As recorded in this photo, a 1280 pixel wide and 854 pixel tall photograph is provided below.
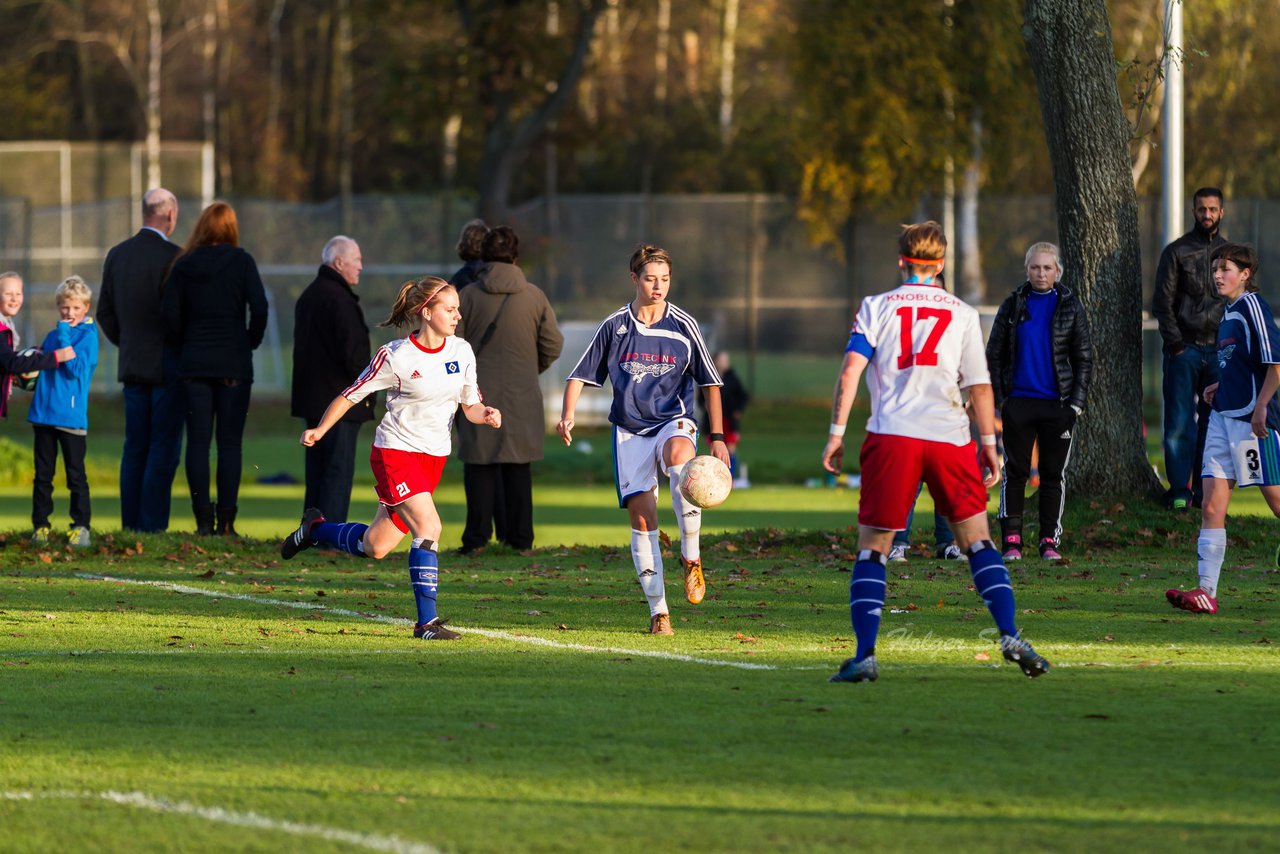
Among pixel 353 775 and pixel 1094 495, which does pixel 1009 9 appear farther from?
pixel 353 775

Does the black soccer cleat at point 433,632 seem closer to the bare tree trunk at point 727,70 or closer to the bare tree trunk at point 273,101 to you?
the bare tree trunk at point 727,70

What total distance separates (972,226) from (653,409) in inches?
971

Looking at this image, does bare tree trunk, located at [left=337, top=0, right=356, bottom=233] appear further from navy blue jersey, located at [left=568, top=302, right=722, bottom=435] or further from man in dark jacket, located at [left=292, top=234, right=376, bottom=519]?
navy blue jersey, located at [left=568, top=302, right=722, bottom=435]

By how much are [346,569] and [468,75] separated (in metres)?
24.7

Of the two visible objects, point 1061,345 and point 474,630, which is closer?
point 474,630

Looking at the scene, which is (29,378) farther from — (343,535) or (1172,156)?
(1172,156)

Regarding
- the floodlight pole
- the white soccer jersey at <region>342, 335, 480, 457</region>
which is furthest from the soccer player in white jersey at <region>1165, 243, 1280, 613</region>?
the floodlight pole

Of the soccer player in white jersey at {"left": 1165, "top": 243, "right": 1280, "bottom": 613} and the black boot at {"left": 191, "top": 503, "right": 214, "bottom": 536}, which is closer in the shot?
the soccer player in white jersey at {"left": 1165, "top": 243, "right": 1280, "bottom": 613}

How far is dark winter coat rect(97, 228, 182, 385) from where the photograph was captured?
1347 centimetres

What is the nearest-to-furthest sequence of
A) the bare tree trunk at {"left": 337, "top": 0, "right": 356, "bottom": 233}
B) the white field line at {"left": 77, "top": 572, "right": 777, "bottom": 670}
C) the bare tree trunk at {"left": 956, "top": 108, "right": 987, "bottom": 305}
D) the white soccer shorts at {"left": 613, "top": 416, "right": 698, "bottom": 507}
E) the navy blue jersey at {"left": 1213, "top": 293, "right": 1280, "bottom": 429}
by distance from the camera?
the white field line at {"left": 77, "top": 572, "right": 777, "bottom": 670}
the white soccer shorts at {"left": 613, "top": 416, "right": 698, "bottom": 507}
the navy blue jersey at {"left": 1213, "top": 293, "right": 1280, "bottom": 429}
the bare tree trunk at {"left": 956, "top": 108, "right": 987, "bottom": 305}
the bare tree trunk at {"left": 337, "top": 0, "right": 356, "bottom": 233}

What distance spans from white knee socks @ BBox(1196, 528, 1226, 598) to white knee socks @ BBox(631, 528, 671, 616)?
282 cm

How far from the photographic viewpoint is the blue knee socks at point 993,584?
24.5 feet

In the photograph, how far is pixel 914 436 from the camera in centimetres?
741

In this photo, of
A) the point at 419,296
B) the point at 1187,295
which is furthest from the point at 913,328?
the point at 1187,295
